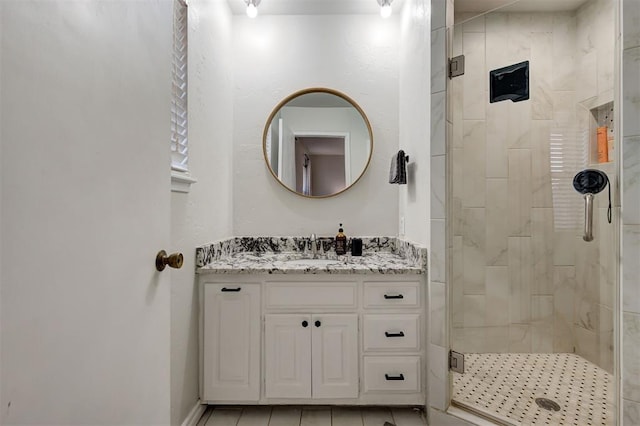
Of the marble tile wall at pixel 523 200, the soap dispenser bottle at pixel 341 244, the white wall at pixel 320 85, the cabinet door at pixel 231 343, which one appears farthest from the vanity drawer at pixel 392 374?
the white wall at pixel 320 85

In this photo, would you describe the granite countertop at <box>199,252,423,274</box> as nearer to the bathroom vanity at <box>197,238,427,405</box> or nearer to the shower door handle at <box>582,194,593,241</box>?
the bathroom vanity at <box>197,238,427,405</box>

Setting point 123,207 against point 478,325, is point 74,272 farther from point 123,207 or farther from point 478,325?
point 478,325

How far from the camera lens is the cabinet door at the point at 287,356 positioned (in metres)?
1.69

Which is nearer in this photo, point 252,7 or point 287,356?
point 287,356

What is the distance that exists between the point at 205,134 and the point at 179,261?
1.20 m

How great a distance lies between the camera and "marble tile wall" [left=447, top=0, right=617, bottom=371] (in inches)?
63.5

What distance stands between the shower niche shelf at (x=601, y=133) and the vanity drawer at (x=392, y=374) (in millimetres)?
1325

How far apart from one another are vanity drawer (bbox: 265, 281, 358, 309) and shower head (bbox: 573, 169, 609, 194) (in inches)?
48.0

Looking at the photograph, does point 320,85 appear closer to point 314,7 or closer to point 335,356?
point 314,7

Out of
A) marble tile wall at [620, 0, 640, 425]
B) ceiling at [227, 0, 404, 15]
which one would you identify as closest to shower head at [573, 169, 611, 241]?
marble tile wall at [620, 0, 640, 425]

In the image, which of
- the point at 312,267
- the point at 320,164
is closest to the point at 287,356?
the point at 312,267

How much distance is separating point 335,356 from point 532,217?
4.96ft

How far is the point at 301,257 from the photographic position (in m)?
2.22

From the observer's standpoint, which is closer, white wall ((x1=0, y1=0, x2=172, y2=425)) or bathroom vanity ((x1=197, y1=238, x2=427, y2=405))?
white wall ((x1=0, y1=0, x2=172, y2=425))
